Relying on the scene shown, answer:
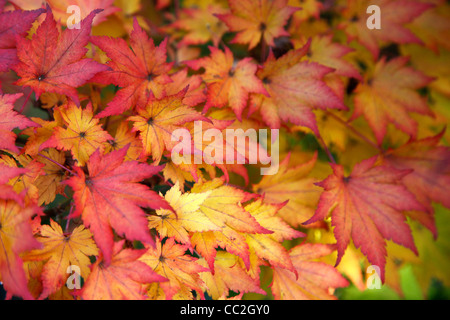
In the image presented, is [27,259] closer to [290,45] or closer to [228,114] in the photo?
[228,114]

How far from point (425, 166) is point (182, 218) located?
71 cm

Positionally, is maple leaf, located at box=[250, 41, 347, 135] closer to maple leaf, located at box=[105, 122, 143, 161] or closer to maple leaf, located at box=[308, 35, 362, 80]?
maple leaf, located at box=[308, 35, 362, 80]

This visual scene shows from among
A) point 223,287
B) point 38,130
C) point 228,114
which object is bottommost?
point 223,287

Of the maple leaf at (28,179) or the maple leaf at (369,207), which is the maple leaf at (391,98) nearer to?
the maple leaf at (369,207)

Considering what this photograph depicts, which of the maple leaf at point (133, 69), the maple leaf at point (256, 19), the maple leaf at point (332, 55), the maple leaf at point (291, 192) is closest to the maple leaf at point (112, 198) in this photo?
the maple leaf at point (133, 69)

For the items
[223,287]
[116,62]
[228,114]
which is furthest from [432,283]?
[116,62]

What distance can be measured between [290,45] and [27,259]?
845 millimetres

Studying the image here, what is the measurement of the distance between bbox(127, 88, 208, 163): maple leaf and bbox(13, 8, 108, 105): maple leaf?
0.37 feet

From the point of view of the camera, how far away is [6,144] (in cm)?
51

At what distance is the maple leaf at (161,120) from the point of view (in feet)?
1.91

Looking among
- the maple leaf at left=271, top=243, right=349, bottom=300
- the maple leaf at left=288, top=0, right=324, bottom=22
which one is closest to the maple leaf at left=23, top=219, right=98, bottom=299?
the maple leaf at left=271, top=243, right=349, bottom=300

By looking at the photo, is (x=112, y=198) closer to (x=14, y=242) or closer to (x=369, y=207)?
(x=14, y=242)

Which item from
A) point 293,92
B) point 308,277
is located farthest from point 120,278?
point 293,92

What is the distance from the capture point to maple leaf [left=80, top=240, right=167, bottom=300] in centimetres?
53
